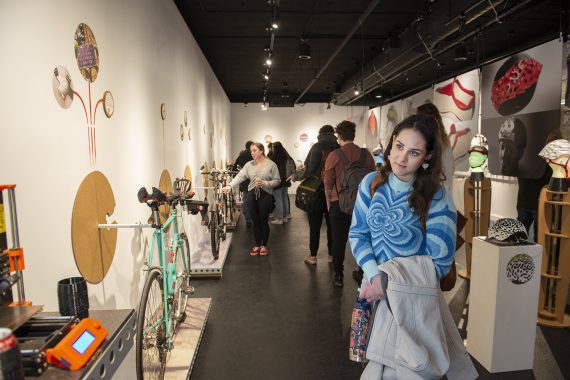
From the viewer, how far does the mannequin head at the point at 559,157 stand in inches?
132

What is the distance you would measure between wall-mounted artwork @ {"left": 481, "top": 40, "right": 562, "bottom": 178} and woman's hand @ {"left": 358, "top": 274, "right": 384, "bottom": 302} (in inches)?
191

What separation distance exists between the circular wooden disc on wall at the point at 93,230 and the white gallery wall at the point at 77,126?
0.05 meters

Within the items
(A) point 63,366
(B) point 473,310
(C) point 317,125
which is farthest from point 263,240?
(C) point 317,125

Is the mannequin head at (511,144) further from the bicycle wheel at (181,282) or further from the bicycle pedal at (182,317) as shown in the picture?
the bicycle pedal at (182,317)

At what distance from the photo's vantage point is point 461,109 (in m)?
8.19

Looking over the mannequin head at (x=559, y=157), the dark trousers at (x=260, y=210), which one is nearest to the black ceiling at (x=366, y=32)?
the mannequin head at (x=559, y=157)

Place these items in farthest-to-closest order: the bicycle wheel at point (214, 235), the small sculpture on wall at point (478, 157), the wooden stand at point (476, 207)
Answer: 1. the bicycle wheel at point (214, 235)
2. the wooden stand at point (476, 207)
3. the small sculpture on wall at point (478, 157)

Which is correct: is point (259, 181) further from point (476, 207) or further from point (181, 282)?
point (476, 207)

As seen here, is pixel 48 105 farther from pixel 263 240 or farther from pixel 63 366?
pixel 263 240

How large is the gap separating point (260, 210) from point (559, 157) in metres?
3.48

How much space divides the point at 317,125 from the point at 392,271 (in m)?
14.4

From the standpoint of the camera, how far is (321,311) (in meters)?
3.84

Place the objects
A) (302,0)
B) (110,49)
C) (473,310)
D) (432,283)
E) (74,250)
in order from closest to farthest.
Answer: (432,283) → (74,250) → (110,49) → (473,310) → (302,0)

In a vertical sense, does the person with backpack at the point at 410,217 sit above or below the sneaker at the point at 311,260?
above
